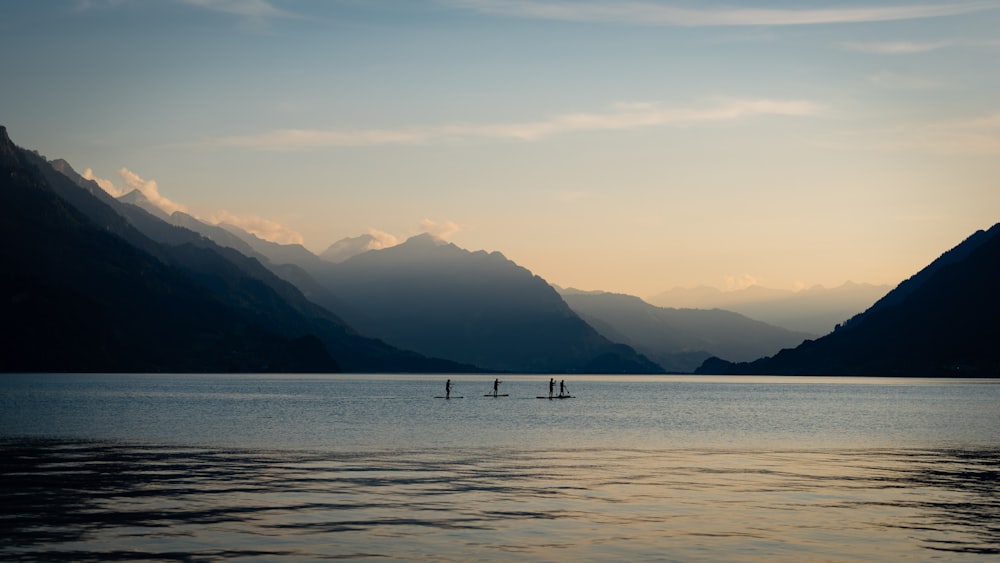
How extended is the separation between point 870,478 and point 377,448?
114 feet

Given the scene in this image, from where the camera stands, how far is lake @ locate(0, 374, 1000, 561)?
1329 inches

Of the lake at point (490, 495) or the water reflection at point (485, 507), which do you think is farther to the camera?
the lake at point (490, 495)

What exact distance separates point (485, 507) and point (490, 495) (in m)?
4.27

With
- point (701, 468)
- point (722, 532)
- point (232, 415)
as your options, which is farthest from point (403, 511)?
point (232, 415)

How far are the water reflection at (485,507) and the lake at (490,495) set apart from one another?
0.15 m

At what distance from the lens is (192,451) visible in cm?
7050

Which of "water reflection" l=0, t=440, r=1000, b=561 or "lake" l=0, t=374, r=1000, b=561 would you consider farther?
"lake" l=0, t=374, r=1000, b=561

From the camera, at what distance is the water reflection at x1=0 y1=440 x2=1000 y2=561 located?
110 ft

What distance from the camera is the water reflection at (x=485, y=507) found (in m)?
33.5

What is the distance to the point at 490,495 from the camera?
47031 millimetres

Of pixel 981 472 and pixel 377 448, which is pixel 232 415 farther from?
pixel 981 472

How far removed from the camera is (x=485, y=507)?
4278 cm

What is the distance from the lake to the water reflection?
0.50 ft

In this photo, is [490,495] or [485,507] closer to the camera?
[485,507]
